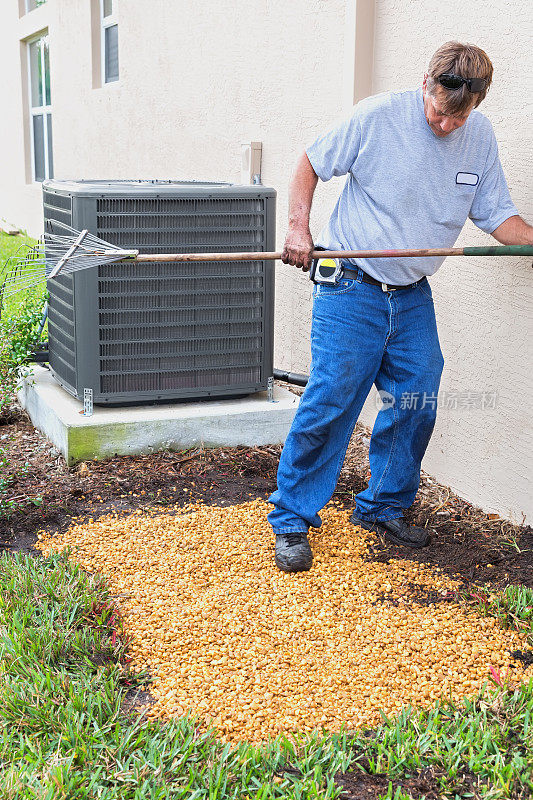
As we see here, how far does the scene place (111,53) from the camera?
33.4ft

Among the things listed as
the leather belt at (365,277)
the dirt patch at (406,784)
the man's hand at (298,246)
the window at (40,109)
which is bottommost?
the dirt patch at (406,784)

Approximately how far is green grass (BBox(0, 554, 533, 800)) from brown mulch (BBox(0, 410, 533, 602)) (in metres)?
0.85

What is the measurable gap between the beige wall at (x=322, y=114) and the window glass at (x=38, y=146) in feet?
13.2

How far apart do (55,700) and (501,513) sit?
2.32 m

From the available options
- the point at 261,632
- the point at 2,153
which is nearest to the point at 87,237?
the point at 261,632

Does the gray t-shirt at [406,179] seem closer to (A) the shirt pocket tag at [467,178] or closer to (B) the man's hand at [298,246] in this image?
(A) the shirt pocket tag at [467,178]

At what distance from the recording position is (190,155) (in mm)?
7402

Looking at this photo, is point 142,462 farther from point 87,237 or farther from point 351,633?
point 351,633

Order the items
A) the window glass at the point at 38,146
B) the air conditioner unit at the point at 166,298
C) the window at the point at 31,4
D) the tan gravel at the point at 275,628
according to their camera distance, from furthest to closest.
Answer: the window at the point at 31,4
the window glass at the point at 38,146
the air conditioner unit at the point at 166,298
the tan gravel at the point at 275,628

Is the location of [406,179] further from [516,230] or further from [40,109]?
[40,109]

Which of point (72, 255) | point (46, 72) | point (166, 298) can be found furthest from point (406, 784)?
point (46, 72)

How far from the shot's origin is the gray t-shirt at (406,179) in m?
3.38

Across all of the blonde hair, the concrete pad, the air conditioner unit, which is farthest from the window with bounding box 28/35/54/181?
the blonde hair

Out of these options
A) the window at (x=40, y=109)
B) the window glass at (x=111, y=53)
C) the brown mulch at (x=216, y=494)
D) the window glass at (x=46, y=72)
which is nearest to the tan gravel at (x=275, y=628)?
the brown mulch at (x=216, y=494)
